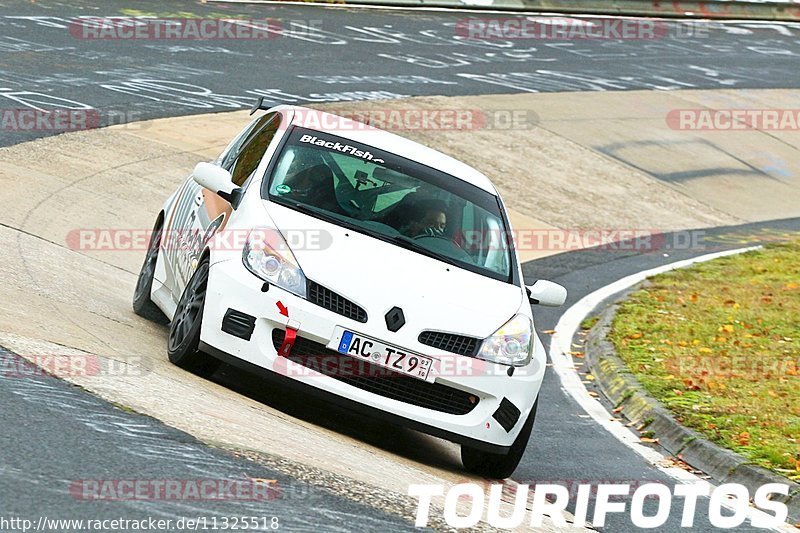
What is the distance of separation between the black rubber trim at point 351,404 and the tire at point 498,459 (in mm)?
A: 160

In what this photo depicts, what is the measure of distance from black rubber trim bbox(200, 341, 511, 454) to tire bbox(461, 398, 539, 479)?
A: 160mm

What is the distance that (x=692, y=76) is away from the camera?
1144 inches

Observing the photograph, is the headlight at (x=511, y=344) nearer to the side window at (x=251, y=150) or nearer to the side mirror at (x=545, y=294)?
the side mirror at (x=545, y=294)

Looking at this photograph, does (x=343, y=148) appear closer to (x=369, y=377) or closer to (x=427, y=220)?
(x=427, y=220)

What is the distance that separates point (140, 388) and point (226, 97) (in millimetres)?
13844

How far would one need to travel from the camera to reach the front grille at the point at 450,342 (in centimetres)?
734

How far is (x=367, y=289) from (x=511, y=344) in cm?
88

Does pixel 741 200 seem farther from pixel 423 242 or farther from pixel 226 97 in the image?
pixel 423 242

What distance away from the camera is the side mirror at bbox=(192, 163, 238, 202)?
8.33 meters

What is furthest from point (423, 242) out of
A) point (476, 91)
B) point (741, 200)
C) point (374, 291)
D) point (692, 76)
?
point (692, 76)

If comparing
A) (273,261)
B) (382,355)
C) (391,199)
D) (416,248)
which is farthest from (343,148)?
(382,355)

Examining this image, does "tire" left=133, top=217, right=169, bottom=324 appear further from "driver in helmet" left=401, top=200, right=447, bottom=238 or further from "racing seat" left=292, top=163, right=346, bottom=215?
"driver in helmet" left=401, top=200, right=447, bottom=238

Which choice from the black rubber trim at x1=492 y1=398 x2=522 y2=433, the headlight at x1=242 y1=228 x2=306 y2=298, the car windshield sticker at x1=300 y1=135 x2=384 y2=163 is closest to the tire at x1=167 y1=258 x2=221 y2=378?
the headlight at x1=242 y1=228 x2=306 y2=298

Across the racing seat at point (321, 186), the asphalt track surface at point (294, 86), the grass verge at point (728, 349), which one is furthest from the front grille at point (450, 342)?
the grass verge at point (728, 349)
